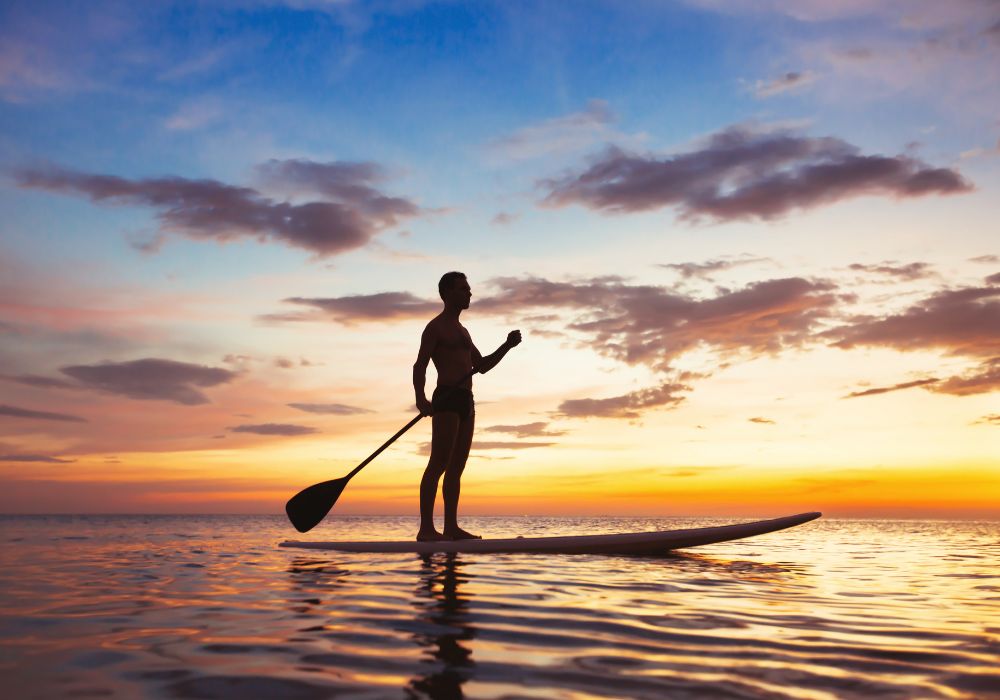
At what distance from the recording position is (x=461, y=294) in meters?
8.50

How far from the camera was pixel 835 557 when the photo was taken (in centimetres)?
959

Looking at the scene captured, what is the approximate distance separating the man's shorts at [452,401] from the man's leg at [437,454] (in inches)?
2.2

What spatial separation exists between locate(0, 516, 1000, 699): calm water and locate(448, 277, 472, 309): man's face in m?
3.08

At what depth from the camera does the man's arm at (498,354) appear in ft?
26.4

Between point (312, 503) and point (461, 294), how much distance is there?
123 inches

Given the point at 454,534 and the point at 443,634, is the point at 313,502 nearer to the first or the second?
the point at 454,534

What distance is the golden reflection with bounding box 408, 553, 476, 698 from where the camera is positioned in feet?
8.14

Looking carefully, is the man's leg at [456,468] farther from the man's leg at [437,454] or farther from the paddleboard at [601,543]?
the paddleboard at [601,543]

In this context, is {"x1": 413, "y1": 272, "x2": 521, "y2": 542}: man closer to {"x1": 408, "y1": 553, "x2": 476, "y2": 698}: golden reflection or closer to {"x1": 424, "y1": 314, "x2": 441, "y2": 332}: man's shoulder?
{"x1": 424, "y1": 314, "x2": 441, "y2": 332}: man's shoulder

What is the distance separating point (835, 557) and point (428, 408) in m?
5.67

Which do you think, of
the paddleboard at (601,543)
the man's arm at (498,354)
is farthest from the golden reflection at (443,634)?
the man's arm at (498,354)

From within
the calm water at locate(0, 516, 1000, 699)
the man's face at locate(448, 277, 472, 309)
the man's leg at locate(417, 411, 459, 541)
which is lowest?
the calm water at locate(0, 516, 1000, 699)

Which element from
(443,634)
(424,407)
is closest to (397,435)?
(424,407)

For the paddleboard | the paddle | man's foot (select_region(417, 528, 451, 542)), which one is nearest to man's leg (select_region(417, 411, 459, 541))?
man's foot (select_region(417, 528, 451, 542))
